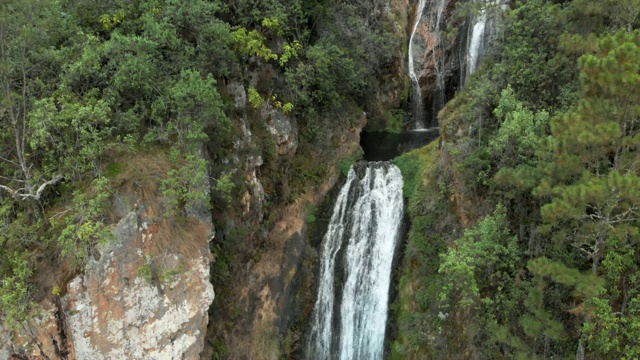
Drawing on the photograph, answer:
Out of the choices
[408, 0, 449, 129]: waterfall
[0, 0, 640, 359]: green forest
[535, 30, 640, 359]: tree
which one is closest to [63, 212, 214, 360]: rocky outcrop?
[0, 0, 640, 359]: green forest

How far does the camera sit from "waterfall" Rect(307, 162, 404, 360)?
13.8 m

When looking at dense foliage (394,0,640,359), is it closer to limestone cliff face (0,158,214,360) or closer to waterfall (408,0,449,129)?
Result: limestone cliff face (0,158,214,360)

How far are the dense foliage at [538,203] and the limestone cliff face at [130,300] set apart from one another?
6.58 m

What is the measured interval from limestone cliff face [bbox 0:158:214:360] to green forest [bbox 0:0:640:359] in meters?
0.34

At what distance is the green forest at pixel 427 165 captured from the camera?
7672 mm

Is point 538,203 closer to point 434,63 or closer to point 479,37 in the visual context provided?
point 479,37

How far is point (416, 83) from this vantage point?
22719 millimetres

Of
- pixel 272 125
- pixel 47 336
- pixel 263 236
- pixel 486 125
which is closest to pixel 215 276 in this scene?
pixel 263 236

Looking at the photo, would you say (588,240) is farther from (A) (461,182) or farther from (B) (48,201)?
(B) (48,201)

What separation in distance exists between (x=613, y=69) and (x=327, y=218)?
1033 centimetres

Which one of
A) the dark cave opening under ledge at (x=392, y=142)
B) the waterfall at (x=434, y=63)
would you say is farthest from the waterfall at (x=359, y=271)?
the waterfall at (x=434, y=63)

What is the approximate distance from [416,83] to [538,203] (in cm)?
1397

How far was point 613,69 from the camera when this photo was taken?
689 centimetres

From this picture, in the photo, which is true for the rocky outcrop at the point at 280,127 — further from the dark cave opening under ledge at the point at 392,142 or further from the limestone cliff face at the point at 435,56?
the limestone cliff face at the point at 435,56
